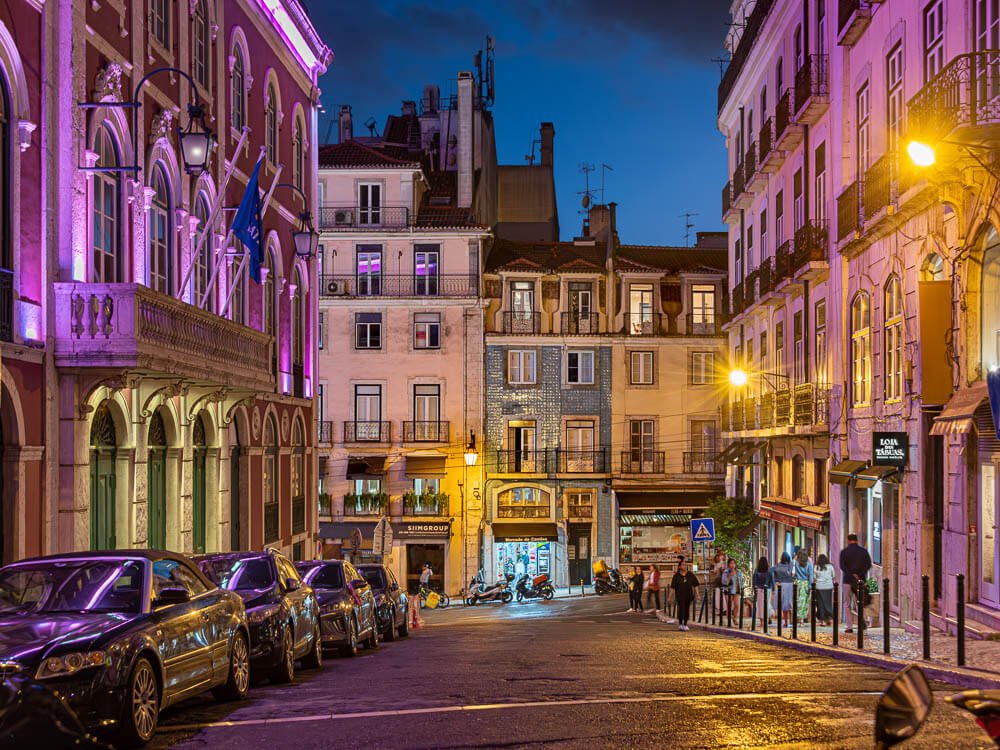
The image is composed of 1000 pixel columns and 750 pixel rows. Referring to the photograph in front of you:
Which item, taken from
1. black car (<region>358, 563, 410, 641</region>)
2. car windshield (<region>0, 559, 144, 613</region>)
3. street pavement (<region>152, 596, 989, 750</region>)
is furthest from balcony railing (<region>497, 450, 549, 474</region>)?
car windshield (<region>0, 559, 144, 613</region>)

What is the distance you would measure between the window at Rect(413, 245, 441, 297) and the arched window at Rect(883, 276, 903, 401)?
30.3m

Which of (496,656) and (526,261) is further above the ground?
(526,261)

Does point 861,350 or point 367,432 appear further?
point 367,432

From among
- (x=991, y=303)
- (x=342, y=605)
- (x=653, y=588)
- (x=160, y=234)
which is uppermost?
(x=160, y=234)

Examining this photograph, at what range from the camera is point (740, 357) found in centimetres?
4306

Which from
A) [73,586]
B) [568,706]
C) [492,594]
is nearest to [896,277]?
[568,706]

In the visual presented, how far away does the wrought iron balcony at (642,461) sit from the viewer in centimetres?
5312

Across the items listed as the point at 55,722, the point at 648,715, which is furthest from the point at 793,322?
the point at 55,722

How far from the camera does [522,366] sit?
53156mm

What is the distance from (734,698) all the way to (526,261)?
42542 mm

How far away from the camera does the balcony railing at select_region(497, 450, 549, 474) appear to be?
52500 mm

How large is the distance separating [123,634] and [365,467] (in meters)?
42.6

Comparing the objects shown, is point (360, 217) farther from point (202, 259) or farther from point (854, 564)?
point (854, 564)

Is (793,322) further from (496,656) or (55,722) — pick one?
(55,722)
